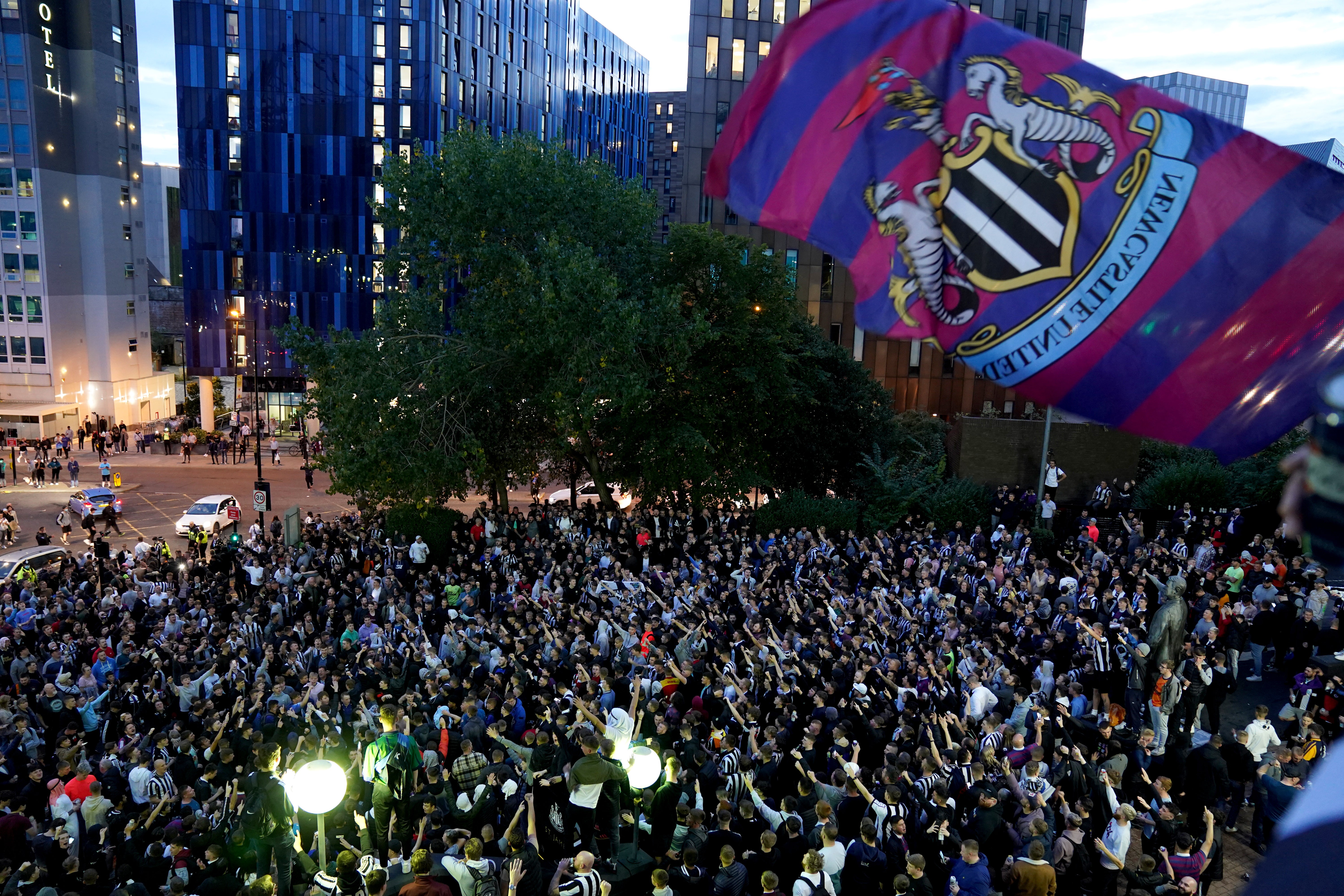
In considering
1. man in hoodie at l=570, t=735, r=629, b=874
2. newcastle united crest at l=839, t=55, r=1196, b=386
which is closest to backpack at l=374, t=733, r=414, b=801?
man in hoodie at l=570, t=735, r=629, b=874

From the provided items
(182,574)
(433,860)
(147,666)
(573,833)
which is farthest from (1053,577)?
(182,574)

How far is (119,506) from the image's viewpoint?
34.3m

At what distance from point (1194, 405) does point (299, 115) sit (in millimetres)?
61221

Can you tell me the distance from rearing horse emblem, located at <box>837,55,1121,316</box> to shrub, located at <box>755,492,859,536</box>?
1947 cm

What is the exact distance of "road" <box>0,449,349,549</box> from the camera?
117 ft

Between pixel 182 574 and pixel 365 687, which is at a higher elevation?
pixel 365 687

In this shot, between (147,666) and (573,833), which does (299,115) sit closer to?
(147,666)

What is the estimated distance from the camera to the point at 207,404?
60.4 metres

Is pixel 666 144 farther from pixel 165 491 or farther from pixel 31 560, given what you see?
pixel 31 560

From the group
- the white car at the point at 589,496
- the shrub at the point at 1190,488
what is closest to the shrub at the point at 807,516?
the white car at the point at 589,496

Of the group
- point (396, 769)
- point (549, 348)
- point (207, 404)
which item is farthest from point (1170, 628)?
point (207, 404)

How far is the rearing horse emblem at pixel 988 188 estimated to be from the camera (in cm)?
519

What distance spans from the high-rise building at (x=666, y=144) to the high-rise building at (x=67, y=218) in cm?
7228

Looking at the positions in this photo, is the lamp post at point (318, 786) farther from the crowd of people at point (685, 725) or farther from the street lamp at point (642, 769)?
the street lamp at point (642, 769)
